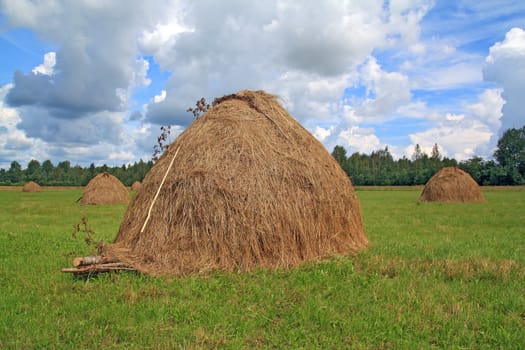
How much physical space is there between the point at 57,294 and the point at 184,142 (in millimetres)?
4090

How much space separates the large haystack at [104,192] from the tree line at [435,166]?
61.7 meters

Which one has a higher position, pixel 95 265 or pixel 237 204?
pixel 237 204

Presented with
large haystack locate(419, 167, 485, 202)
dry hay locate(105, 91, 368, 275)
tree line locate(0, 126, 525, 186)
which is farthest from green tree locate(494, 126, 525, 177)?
dry hay locate(105, 91, 368, 275)

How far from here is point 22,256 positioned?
33.2 feet

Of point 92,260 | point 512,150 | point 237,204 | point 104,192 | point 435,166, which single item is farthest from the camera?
point 435,166

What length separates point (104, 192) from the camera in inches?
1288

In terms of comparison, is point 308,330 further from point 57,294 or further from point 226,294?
point 57,294

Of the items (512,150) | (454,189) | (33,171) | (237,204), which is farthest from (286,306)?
(33,171)

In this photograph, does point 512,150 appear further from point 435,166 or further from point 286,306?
point 286,306

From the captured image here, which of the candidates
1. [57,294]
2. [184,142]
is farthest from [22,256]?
[184,142]

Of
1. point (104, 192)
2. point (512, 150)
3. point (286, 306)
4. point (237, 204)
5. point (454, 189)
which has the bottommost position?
point (286, 306)

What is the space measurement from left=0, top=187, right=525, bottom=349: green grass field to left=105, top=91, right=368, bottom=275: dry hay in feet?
1.55

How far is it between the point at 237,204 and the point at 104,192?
90.9 feet

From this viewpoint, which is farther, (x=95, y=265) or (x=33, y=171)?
(x=33, y=171)
